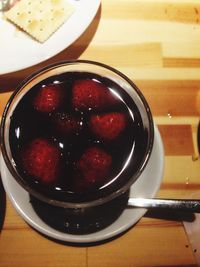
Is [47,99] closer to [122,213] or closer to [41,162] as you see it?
[41,162]

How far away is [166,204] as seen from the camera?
2.71ft

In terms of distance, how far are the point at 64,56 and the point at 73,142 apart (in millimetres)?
391

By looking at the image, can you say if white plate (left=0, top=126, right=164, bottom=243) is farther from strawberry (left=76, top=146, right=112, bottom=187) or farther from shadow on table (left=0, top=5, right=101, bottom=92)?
shadow on table (left=0, top=5, right=101, bottom=92)

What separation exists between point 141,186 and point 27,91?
37 centimetres

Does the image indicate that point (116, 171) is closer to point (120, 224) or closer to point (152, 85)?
point (120, 224)

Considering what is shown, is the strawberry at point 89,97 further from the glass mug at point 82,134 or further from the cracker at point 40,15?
the cracker at point 40,15

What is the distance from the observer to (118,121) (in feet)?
2.57

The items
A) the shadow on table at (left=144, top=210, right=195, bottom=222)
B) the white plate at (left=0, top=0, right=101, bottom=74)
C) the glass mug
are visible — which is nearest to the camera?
the glass mug

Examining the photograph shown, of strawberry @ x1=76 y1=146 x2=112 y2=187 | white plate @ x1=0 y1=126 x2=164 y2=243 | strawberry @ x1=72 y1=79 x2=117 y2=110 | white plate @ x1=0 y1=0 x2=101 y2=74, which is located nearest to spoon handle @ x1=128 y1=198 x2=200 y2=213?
white plate @ x1=0 y1=126 x2=164 y2=243

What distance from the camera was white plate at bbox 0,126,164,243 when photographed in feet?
2.59

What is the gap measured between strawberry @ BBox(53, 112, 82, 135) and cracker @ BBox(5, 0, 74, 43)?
0.35m

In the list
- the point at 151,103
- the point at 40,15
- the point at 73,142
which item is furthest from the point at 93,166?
the point at 40,15

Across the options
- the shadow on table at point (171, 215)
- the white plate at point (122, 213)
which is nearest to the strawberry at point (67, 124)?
the white plate at point (122, 213)

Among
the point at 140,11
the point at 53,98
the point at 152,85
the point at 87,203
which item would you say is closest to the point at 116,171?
the point at 87,203
